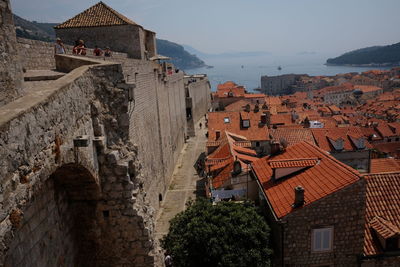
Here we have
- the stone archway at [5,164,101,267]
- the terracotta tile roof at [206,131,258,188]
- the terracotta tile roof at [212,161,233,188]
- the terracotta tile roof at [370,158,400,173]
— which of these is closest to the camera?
the stone archway at [5,164,101,267]

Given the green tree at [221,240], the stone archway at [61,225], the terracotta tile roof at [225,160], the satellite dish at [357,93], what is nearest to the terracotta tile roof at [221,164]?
the terracotta tile roof at [225,160]

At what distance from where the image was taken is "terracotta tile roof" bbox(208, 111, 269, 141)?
80.5ft

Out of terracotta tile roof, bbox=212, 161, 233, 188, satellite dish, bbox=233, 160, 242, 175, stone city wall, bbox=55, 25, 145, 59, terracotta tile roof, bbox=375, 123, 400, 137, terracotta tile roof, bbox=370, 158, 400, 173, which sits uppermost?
stone city wall, bbox=55, 25, 145, 59

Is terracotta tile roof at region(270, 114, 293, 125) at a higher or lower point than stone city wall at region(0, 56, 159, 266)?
lower

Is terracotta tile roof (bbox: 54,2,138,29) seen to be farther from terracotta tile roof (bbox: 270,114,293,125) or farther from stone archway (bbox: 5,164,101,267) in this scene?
terracotta tile roof (bbox: 270,114,293,125)

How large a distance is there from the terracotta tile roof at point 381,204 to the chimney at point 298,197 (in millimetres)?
2554

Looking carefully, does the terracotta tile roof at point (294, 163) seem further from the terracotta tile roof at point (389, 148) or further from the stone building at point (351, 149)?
the terracotta tile roof at point (389, 148)

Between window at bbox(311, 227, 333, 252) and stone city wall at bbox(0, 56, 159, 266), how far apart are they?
5.57 meters

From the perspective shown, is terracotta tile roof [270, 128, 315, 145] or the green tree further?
terracotta tile roof [270, 128, 315, 145]

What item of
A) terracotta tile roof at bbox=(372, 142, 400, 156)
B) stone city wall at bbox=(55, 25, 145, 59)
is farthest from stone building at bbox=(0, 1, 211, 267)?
terracotta tile roof at bbox=(372, 142, 400, 156)

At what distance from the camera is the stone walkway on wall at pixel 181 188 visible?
15484 millimetres

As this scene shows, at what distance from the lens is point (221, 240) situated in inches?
372

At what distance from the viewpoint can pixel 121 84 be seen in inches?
259

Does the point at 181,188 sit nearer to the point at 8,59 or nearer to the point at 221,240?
the point at 221,240
